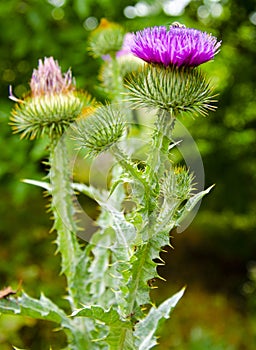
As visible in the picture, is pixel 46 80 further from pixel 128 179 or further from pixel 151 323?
pixel 151 323

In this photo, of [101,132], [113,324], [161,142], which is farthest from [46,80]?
[113,324]

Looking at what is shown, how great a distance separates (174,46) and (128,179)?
0.39m

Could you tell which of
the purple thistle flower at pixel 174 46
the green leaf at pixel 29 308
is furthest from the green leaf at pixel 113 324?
the purple thistle flower at pixel 174 46

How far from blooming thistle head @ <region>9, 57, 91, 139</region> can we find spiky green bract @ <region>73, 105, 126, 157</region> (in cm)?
37

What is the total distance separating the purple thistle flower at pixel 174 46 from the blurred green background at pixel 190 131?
1736 mm

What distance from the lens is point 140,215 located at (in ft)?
5.75

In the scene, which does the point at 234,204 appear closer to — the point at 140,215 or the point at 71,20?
the point at 71,20

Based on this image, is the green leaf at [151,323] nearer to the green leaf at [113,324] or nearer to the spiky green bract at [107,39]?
the green leaf at [113,324]

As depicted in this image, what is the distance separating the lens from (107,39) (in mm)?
2936

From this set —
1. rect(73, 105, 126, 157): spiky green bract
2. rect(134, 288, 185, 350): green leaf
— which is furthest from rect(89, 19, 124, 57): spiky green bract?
rect(134, 288, 185, 350): green leaf

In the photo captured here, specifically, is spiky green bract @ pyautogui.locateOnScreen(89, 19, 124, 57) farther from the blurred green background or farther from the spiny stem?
the spiny stem

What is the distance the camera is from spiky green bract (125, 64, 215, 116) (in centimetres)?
173

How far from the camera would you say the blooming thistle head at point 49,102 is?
220 cm

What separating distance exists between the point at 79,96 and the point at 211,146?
10.6 ft
